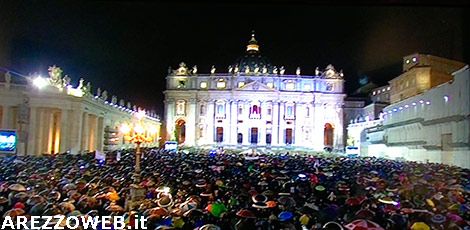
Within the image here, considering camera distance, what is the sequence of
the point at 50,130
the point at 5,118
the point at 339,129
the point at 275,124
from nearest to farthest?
the point at 5,118, the point at 50,130, the point at 339,129, the point at 275,124

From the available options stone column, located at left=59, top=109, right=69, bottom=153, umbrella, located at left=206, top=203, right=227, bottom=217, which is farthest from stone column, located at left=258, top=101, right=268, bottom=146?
umbrella, located at left=206, top=203, right=227, bottom=217

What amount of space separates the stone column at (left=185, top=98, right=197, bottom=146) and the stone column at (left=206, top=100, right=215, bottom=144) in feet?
4.28

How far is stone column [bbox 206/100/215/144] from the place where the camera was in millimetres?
43875

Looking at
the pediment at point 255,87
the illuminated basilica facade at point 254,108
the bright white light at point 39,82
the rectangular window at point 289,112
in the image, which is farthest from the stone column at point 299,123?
the bright white light at point 39,82

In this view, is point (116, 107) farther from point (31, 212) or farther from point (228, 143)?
point (228, 143)

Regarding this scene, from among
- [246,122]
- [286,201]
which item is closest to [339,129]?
[246,122]

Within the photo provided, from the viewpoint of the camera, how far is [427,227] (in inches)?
187

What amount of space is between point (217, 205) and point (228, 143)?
37.4 meters

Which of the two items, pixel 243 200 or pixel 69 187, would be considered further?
pixel 69 187

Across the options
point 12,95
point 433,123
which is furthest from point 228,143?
point 12,95

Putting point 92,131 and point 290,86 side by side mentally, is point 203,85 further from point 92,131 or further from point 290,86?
A: point 92,131

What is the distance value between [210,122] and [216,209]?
128 feet

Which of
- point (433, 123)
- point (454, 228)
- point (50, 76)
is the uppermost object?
point (50, 76)

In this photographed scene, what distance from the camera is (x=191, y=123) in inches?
1747
